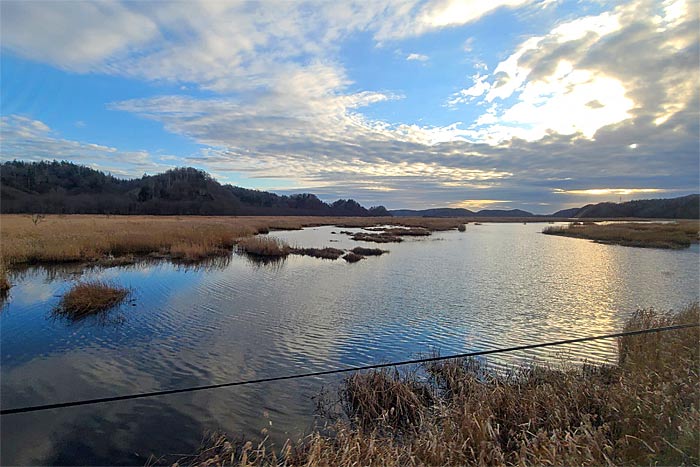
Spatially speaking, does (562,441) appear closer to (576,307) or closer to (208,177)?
(576,307)

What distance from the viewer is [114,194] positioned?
104625 mm

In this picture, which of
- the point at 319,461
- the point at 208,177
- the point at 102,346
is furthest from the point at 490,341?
the point at 208,177

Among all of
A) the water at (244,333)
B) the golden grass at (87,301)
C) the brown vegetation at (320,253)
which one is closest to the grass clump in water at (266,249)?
the brown vegetation at (320,253)

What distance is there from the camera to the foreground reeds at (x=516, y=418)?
3.66 metres

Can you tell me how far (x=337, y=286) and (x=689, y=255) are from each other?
93.7ft

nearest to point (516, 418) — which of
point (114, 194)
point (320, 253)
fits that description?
point (320, 253)

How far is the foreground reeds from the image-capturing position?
12.0ft

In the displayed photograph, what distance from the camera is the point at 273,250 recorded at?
24.7 metres

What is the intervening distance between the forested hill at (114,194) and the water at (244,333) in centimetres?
7055

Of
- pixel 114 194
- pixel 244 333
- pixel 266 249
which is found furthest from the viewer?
pixel 114 194

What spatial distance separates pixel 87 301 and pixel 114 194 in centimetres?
11086

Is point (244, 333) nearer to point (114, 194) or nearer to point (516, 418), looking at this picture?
point (516, 418)

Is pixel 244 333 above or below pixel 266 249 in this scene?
below

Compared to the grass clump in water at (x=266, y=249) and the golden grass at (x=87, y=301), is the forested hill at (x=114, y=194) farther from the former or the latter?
the golden grass at (x=87, y=301)
